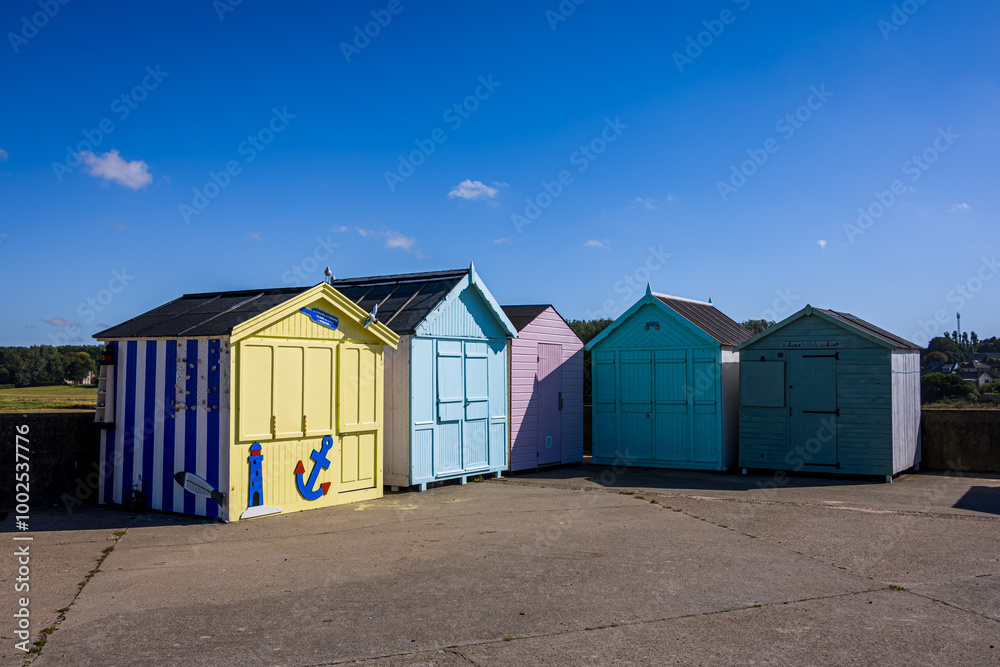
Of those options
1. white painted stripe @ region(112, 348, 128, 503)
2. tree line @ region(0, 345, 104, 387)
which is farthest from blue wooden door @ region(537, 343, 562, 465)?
tree line @ region(0, 345, 104, 387)

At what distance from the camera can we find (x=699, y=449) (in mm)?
15180

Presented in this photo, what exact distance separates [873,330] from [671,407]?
14.1 ft

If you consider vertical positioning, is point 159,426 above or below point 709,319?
below

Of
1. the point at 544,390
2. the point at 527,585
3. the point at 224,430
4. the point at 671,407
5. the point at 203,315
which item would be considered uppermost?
the point at 203,315

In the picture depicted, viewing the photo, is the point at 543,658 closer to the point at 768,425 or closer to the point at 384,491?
the point at 384,491

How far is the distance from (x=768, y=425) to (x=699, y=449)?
1424 millimetres

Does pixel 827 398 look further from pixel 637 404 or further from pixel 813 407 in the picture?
pixel 637 404

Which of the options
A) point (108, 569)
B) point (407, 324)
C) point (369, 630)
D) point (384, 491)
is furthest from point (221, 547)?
point (407, 324)

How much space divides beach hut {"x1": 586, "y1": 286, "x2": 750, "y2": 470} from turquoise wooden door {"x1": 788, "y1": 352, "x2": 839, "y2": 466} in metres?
1.34

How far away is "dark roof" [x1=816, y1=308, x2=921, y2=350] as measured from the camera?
45.7 feet

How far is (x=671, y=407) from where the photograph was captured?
610 inches

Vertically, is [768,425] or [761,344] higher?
[761,344]

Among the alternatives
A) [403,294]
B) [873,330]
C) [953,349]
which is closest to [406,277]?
[403,294]

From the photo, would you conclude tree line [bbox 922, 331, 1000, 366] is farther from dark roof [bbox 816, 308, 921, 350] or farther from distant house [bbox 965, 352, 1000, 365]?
dark roof [bbox 816, 308, 921, 350]
